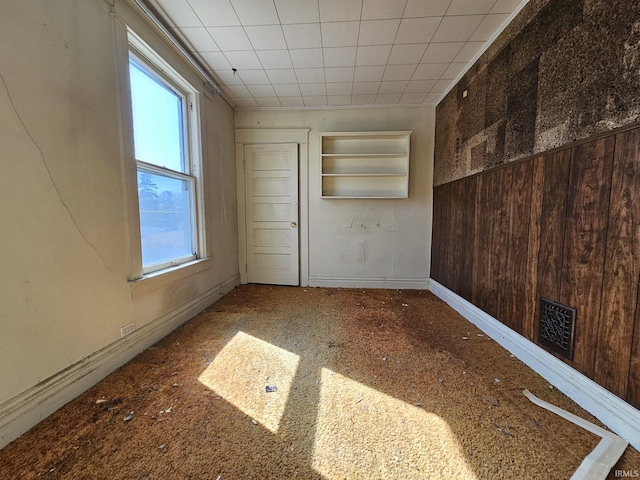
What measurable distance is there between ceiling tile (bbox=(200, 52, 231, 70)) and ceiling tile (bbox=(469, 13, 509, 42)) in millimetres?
2161

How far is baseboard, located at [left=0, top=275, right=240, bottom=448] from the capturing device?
1.07 m

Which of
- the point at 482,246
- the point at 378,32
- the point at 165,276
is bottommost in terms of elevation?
the point at 165,276

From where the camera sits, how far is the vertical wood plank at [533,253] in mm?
1577

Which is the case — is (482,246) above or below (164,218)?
below

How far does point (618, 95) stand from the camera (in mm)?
1129

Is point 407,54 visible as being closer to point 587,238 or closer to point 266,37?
point 266,37

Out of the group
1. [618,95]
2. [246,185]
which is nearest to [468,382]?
[618,95]

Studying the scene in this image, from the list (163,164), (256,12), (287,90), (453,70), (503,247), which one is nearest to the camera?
(256,12)

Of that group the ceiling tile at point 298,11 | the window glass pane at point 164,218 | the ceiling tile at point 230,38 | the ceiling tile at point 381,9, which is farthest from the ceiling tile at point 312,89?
the window glass pane at point 164,218

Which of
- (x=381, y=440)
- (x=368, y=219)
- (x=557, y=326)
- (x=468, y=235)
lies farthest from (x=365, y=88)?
(x=381, y=440)

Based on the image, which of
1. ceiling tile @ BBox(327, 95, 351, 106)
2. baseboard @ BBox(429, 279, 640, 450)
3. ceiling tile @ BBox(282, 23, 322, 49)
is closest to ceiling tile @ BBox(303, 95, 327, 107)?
ceiling tile @ BBox(327, 95, 351, 106)

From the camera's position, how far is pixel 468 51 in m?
2.19

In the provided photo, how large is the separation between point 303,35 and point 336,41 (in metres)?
0.28

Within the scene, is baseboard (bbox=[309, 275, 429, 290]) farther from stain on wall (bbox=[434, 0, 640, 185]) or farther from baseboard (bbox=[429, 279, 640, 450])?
stain on wall (bbox=[434, 0, 640, 185])
